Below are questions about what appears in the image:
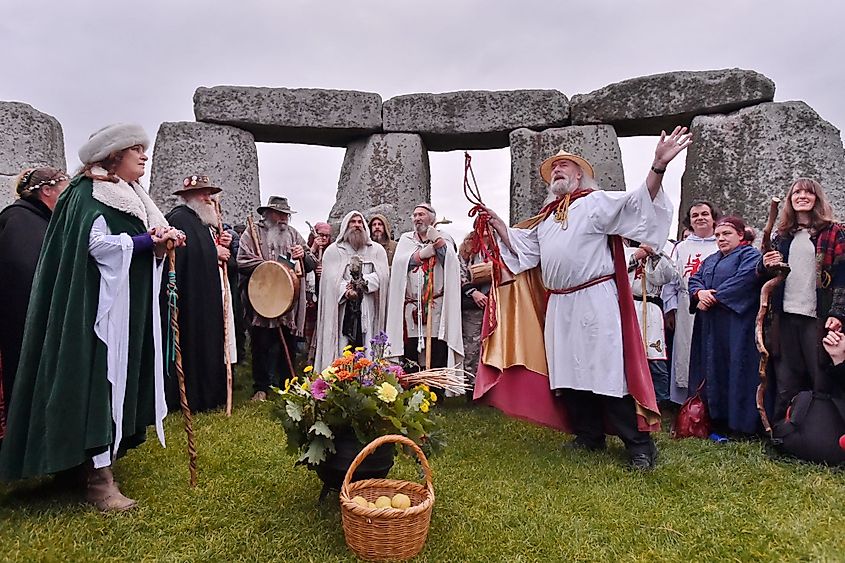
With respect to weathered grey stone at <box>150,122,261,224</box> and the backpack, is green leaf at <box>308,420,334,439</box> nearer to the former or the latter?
the backpack

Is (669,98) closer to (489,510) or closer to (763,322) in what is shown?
(763,322)

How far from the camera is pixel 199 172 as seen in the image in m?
6.95

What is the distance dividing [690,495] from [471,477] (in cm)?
119

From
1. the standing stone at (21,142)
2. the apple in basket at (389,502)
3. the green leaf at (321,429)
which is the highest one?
the standing stone at (21,142)

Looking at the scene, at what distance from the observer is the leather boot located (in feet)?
9.89

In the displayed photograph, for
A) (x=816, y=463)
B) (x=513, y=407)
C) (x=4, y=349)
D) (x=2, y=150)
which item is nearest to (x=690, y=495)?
(x=816, y=463)

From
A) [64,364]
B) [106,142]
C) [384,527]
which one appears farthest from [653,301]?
[64,364]

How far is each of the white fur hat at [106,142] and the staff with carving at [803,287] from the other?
12.9 ft

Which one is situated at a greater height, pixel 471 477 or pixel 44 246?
pixel 44 246

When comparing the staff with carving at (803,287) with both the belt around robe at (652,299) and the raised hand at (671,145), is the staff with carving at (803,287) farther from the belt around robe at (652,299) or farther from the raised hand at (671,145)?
the raised hand at (671,145)

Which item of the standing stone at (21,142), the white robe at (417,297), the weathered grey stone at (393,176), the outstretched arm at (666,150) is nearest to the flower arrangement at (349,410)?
the outstretched arm at (666,150)

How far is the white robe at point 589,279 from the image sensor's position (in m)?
3.79

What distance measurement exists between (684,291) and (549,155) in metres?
2.22

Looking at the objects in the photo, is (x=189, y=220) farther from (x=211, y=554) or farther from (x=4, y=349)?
(x=211, y=554)
